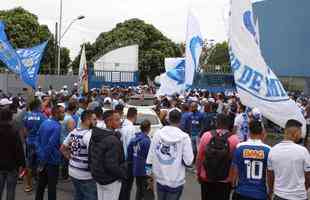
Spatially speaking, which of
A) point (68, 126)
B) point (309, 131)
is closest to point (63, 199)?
point (68, 126)

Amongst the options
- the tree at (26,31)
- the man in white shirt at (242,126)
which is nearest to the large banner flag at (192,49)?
the man in white shirt at (242,126)

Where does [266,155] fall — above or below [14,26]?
below

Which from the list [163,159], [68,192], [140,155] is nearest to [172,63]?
[68,192]

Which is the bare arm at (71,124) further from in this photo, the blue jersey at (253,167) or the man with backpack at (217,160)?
the blue jersey at (253,167)

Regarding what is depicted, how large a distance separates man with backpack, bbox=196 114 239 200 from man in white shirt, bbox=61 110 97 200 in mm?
1520

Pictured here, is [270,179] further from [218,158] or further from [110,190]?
[110,190]

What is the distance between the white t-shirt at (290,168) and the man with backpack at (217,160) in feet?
2.90

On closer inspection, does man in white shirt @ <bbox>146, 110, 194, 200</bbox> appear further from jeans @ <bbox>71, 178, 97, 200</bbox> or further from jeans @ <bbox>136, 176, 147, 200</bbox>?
jeans @ <bbox>136, 176, 147, 200</bbox>

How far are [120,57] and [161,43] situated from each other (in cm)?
1830

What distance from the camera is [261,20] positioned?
156 ft

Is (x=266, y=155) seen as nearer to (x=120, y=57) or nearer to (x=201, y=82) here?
(x=201, y=82)

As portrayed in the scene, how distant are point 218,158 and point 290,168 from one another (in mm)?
1120

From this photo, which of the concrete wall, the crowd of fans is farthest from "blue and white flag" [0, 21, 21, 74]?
the concrete wall

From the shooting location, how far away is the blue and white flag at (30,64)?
15672mm
